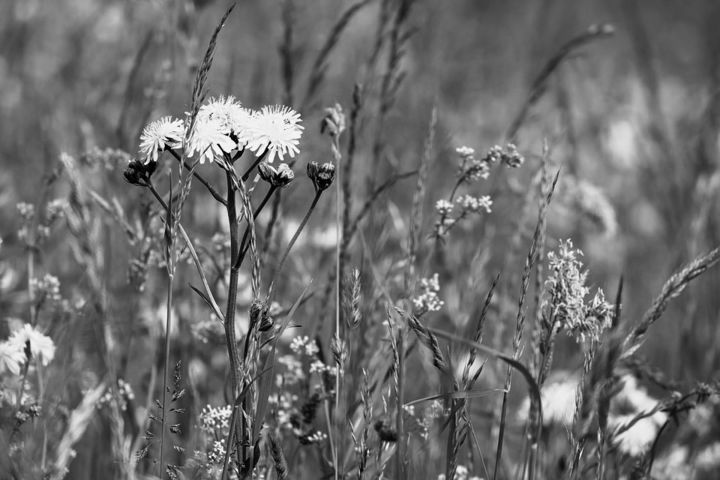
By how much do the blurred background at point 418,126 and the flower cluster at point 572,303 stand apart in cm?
57

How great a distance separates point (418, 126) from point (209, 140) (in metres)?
2.99

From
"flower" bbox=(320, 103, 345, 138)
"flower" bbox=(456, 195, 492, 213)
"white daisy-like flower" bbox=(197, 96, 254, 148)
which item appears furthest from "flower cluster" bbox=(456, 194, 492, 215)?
"white daisy-like flower" bbox=(197, 96, 254, 148)

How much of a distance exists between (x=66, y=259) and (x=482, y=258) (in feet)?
5.58

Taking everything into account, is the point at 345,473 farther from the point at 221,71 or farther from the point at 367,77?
the point at 221,71

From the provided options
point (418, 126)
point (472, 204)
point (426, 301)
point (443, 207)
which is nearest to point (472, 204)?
point (472, 204)

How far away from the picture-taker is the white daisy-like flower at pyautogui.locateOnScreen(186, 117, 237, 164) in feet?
4.63

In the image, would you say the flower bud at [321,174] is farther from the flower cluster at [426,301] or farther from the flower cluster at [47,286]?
the flower cluster at [47,286]

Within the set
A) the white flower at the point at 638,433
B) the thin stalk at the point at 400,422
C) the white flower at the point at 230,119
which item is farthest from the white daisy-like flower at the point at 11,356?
the white flower at the point at 638,433

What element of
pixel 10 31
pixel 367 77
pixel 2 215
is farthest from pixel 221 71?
pixel 367 77

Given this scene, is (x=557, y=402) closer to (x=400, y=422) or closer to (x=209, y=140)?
(x=400, y=422)

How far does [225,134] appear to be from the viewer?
1493mm

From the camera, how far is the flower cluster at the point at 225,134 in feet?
4.73

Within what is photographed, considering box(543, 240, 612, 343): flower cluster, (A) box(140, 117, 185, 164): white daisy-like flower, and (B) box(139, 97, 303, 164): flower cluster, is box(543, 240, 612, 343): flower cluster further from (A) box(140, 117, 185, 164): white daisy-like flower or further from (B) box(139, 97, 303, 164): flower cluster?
(A) box(140, 117, 185, 164): white daisy-like flower

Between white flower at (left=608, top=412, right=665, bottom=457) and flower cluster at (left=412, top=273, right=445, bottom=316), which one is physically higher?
flower cluster at (left=412, top=273, right=445, bottom=316)
